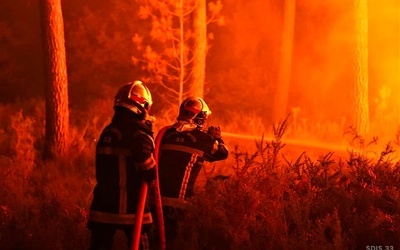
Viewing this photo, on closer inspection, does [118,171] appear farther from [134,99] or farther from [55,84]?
[55,84]

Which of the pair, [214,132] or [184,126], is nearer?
[184,126]

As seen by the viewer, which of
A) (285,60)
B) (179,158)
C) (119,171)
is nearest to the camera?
(119,171)

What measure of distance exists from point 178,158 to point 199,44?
29.3ft

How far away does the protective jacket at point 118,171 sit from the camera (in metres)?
5.26

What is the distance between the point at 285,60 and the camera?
820 inches

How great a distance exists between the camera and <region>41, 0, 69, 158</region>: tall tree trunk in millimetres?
11742

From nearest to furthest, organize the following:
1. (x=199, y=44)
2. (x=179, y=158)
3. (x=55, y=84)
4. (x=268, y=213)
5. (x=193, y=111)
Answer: (x=179, y=158) → (x=193, y=111) → (x=268, y=213) → (x=55, y=84) → (x=199, y=44)

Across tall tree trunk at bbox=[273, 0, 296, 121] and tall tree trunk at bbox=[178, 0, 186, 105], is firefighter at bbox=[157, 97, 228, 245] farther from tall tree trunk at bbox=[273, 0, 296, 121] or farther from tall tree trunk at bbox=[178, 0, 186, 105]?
tall tree trunk at bbox=[273, 0, 296, 121]

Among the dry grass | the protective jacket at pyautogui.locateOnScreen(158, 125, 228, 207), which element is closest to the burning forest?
the dry grass

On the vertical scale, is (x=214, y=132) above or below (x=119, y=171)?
above

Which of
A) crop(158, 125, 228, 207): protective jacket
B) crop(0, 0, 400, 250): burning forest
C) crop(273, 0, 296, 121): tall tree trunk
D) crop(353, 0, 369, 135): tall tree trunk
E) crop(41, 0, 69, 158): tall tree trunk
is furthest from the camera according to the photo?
crop(273, 0, 296, 121): tall tree trunk

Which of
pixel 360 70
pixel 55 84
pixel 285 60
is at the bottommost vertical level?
pixel 55 84

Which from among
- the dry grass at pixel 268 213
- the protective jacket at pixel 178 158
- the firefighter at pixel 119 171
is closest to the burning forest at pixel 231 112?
the dry grass at pixel 268 213

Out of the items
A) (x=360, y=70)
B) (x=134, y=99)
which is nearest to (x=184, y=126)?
(x=134, y=99)
